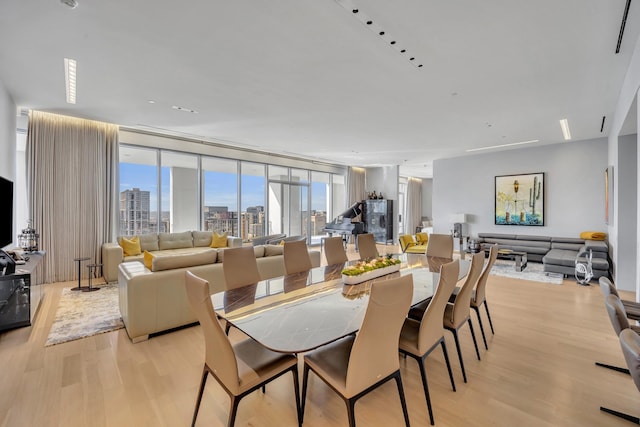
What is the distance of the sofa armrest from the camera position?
5055 mm

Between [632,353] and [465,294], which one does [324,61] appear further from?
[632,353]

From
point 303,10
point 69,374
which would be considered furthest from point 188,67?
point 69,374

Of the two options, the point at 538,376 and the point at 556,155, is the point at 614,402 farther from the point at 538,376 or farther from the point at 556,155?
the point at 556,155

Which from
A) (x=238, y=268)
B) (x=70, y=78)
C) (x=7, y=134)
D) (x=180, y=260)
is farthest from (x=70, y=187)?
(x=238, y=268)

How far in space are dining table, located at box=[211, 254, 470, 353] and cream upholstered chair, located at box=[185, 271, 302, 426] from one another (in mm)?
154

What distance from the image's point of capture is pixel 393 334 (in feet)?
5.26

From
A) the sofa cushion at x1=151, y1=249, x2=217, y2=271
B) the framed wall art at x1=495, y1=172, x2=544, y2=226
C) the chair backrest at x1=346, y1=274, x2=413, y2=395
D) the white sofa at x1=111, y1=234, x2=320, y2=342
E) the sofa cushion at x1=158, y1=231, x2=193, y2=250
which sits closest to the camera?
the chair backrest at x1=346, y1=274, x2=413, y2=395

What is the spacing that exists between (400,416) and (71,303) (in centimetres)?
451

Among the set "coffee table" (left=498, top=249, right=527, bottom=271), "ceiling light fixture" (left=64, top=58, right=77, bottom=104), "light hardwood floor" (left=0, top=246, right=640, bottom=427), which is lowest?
"light hardwood floor" (left=0, top=246, right=640, bottom=427)

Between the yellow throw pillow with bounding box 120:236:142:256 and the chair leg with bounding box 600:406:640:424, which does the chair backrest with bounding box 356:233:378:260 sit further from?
the yellow throw pillow with bounding box 120:236:142:256

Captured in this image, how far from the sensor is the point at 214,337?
4.99 feet

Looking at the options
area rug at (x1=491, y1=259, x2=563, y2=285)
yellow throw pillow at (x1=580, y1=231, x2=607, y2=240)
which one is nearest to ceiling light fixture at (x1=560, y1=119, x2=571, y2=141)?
yellow throw pillow at (x1=580, y1=231, x2=607, y2=240)

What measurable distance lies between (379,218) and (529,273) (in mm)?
5413

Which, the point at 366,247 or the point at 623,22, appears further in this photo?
the point at 366,247
